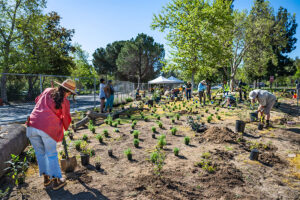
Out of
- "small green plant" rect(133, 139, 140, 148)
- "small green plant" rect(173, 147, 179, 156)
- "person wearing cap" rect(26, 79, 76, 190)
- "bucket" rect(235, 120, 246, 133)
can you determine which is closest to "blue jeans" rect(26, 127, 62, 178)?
"person wearing cap" rect(26, 79, 76, 190)

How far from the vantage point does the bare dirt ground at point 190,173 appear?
2.75m

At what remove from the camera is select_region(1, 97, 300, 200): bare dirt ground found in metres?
2.75

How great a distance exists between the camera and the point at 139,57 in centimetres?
3859

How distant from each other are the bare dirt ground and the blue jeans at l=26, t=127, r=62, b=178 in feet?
1.20

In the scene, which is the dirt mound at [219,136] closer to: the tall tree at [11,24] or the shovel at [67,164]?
the shovel at [67,164]

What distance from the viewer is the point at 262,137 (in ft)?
18.2

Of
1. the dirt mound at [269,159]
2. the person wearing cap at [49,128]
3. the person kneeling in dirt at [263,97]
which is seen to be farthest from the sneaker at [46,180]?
the person kneeling in dirt at [263,97]

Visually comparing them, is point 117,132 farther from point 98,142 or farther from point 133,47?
point 133,47

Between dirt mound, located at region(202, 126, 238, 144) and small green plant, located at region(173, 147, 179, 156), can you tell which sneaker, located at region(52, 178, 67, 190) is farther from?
dirt mound, located at region(202, 126, 238, 144)

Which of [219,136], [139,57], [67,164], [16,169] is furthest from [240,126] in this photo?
[139,57]

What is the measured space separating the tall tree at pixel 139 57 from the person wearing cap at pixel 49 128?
35.5 m

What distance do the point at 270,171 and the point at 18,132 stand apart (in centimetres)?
527

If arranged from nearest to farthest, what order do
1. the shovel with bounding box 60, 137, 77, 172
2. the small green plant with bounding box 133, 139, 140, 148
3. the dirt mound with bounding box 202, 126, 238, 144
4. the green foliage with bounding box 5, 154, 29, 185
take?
the green foliage with bounding box 5, 154, 29, 185 < the shovel with bounding box 60, 137, 77, 172 < the small green plant with bounding box 133, 139, 140, 148 < the dirt mound with bounding box 202, 126, 238, 144

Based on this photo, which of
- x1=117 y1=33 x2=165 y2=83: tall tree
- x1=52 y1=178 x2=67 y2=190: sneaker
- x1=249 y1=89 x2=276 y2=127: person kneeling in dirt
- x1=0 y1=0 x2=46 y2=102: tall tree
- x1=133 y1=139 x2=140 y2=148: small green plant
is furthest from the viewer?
x1=117 y1=33 x2=165 y2=83: tall tree
